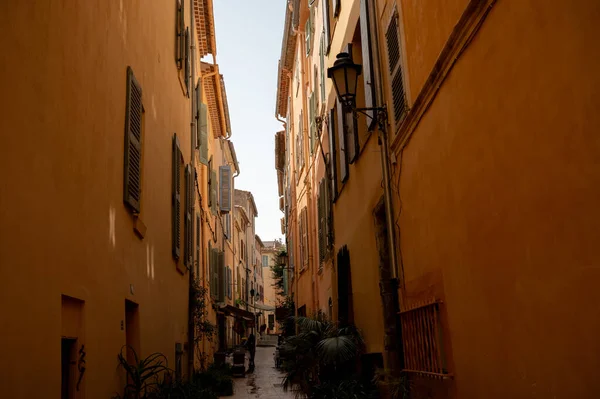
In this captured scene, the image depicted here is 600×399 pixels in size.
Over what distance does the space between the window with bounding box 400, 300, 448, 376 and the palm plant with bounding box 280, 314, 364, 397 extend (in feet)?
6.72

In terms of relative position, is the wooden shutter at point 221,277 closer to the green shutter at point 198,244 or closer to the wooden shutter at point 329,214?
the green shutter at point 198,244

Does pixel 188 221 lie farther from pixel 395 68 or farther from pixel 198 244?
pixel 395 68

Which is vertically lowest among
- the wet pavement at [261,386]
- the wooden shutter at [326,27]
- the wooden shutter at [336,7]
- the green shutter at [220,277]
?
the wet pavement at [261,386]

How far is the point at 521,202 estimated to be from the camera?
12.1ft

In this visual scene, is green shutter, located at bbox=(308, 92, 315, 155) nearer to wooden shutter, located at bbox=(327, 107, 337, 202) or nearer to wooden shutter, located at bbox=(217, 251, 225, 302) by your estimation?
wooden shutter, located at bbox=(327, 107, 337, 202)

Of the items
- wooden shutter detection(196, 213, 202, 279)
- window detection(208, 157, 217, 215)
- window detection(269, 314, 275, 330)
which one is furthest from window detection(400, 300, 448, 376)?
window detection(269, 314, 275, 330)

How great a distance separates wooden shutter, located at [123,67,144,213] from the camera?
6887 mm

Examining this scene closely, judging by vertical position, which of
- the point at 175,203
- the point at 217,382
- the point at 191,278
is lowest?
the point at 217,382

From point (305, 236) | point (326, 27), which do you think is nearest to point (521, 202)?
point (326, 27)

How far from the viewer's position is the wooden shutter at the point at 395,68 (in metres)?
6.77

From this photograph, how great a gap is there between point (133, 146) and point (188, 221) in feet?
19.1

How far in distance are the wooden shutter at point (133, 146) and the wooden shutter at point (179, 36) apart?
14.2 ft

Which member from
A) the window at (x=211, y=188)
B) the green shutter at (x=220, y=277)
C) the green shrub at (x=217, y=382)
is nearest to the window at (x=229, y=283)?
the green shutter at (x=220, y=277)

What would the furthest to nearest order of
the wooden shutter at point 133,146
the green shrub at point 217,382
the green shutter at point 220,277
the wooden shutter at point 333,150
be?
the green shutter at point 220,277
the green shrub at point 217,382
the wooden shutter at point 333,150
the wooden shutter at point 133,146
